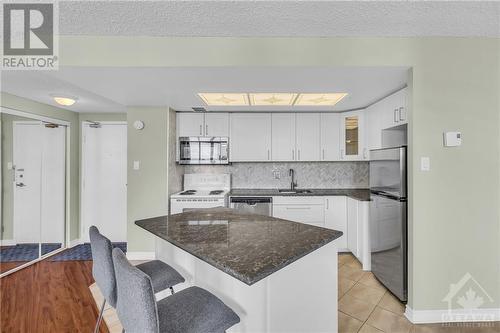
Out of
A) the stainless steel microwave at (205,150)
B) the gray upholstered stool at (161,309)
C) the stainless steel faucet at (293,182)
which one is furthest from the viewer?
the stainless steel faucet at (293,182)

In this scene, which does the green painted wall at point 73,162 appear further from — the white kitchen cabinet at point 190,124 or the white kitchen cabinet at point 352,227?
the white kitchen cabinet at point 352,227

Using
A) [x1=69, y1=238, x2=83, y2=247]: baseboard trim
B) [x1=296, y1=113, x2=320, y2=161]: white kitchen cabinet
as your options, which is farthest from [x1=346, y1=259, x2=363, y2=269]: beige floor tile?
[x1=69, y1=238, x2=83, y2=247]: baseboard trim

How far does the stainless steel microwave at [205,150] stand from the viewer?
369 cm

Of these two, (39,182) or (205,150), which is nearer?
(39,182)

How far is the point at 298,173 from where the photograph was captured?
407 centimetres

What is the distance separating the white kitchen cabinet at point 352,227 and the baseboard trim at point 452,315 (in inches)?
43.5

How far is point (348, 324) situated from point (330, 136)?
256cm

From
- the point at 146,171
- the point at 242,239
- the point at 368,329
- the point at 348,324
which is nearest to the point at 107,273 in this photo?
the point at 242,239

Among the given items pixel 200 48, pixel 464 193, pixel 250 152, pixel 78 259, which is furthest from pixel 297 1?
pixel 78 259

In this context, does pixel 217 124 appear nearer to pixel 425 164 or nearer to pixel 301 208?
pixel 301 208

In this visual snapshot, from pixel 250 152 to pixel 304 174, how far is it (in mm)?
1042

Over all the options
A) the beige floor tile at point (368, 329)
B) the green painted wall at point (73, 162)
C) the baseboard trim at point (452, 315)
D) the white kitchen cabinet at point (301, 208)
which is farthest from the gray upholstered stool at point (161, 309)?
the green painted wall at point (73, 162)

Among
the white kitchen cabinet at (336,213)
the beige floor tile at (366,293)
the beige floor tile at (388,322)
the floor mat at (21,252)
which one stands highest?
the white kitchen cabinet at (336,213)

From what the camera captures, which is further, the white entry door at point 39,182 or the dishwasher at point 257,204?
the dishwasher at point 257,204
